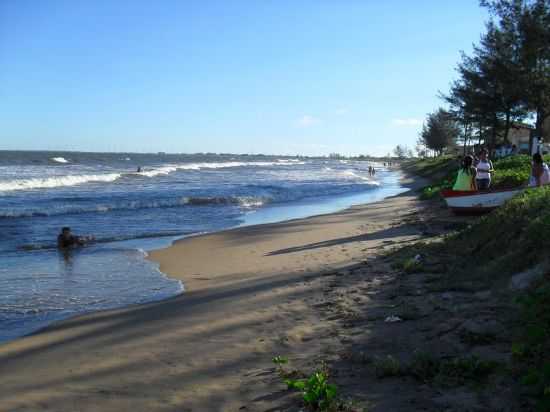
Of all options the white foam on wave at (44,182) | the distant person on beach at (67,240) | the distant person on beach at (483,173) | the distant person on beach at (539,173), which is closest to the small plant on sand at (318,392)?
the distant person on beach at (539,173)

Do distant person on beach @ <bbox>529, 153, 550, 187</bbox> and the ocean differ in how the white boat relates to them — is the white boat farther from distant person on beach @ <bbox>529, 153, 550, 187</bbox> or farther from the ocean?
the ocean

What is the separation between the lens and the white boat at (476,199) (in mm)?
12227

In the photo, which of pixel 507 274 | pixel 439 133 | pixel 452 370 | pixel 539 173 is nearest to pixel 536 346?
pixel 452 370

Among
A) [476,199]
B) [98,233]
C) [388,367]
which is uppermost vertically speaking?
[476,199]

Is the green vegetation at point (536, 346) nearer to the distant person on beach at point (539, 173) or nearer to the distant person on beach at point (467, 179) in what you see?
the distant person on beach at point (539, 173)

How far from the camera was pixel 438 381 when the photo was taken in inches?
150

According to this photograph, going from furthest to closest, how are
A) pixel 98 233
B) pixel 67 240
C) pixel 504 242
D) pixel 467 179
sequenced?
pixel 98 233 → pixel 467 179 → pixel 67 240 → pixel 504 242

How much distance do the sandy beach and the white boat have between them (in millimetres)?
4542

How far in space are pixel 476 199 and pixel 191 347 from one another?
387 inches

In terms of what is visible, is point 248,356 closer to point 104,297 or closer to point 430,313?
point 430,313

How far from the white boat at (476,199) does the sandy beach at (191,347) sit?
4542mm

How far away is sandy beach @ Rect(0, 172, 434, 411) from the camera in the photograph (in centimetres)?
409

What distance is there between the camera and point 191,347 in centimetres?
520

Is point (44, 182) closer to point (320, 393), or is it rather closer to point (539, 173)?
Answer: point (539, 173)
